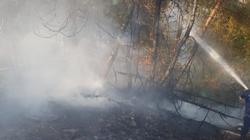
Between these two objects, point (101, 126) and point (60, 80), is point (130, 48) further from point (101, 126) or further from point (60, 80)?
point (101, 126)

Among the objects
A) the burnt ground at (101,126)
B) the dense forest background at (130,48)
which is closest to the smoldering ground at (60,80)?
the dense forest background at (130,48)

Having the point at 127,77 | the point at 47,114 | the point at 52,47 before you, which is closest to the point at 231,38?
the point at 127,77

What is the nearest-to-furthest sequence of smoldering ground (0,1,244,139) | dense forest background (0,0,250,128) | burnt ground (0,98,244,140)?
burnt ground (0,98,244,140), smoldering ground (0,1,244,139), dense forest background (0,0,250,128)

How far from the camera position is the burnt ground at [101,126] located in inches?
197

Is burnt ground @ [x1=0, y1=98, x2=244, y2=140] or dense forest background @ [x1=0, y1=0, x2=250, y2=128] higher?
dense forest background @ [x1=0, y1=0, x2=250, y2=128]

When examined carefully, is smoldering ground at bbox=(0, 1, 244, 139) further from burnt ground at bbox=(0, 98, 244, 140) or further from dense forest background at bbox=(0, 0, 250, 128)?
burnt ground at bbox=(0, 98, 244, 140)

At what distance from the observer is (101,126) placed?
570cm

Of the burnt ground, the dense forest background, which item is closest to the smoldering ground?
the dense forest background

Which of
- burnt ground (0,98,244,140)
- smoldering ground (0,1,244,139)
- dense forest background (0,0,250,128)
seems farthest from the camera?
dense forest background (0,0,250,128)

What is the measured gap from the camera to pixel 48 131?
508 centimetres

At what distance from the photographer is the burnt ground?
501 cm

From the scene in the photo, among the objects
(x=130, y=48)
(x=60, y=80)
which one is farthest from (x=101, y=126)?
(x=60, y=80)

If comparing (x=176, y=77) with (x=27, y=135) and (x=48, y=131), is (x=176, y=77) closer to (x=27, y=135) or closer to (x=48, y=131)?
(x=48, y=131)

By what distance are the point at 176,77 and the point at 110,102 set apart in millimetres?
3348
